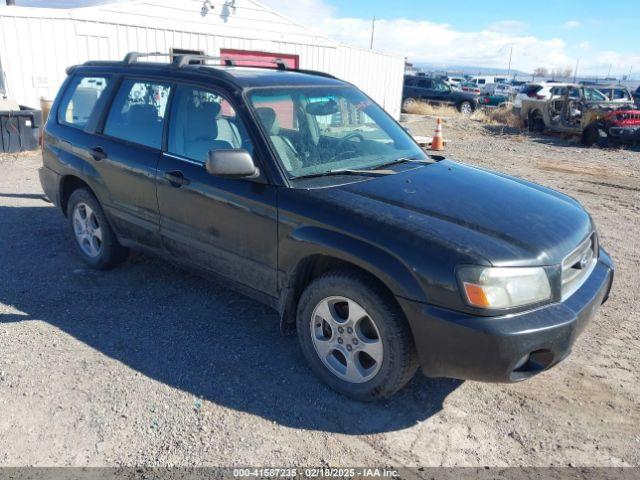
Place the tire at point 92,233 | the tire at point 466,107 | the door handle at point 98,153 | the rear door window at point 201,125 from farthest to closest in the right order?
the tire at point 466,107, the tire at point 92,233, the door handle at point 98,153, the rear door window at point 201,125

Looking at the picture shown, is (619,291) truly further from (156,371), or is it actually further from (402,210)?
(156,371)

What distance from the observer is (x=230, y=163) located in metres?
3.21

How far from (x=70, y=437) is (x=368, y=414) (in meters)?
1.60

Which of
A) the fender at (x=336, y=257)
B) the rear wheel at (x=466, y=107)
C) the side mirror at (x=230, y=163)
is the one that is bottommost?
the rear wheel at (x=466, y=107)

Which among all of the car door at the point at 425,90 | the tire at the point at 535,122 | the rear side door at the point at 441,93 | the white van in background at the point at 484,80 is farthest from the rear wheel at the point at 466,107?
the white van in background at the point at 484,80

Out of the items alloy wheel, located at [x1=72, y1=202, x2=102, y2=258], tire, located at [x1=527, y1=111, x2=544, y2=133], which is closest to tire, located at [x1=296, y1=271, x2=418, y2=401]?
alloy wheel, located at [x1=72, y1=202, x2=102, y2=258]

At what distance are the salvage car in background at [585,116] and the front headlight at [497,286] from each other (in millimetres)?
13863

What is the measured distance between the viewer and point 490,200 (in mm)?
3326

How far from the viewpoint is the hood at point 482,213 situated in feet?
9.14

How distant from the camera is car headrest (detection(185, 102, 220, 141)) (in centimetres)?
381

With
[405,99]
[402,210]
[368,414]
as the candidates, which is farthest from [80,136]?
[405,99]

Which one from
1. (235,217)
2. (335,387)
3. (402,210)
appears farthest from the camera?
(235,217)

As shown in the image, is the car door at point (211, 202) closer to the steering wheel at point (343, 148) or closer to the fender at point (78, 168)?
the steering wheel at point (343, 148)

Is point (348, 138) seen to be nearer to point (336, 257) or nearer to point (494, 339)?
point (336, 257)
